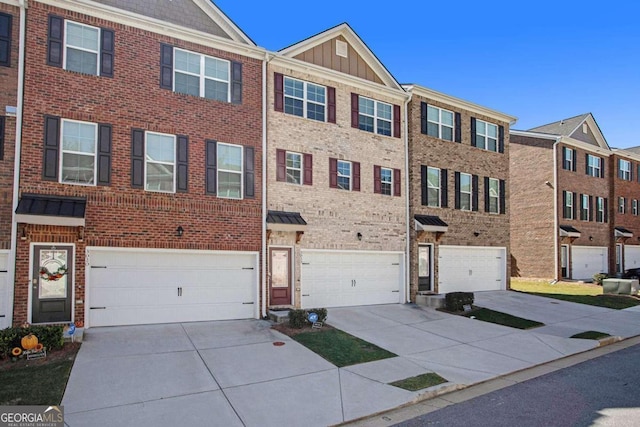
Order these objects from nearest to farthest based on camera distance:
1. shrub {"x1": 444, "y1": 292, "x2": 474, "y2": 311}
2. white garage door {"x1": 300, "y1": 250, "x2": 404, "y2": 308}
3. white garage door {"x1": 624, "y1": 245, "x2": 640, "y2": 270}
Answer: white garage door {"x1": 300, "y1": 250, "x2": 404, "y2": 308}, shrub {"x1": 444, "y1": 292, "x2": 474, "y2": 311}, white garage door {"x1": 624, "y1": 245, "x2": 640, "y2": 270}

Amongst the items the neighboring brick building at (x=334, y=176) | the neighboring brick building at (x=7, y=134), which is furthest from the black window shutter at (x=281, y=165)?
the neighboring brick building at (x=7, y=134)

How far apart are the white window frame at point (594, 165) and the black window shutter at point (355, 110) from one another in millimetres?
21248

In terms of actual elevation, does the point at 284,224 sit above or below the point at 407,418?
above

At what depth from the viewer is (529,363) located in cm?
1083

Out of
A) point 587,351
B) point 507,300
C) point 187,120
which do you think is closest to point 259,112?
point 187,120

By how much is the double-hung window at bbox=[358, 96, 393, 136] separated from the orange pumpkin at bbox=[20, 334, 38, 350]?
12959mm

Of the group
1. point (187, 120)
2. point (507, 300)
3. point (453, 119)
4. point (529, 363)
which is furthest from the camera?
point (453, 119)

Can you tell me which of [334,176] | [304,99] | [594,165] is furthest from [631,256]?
[304,99]

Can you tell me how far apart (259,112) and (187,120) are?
2.50 m

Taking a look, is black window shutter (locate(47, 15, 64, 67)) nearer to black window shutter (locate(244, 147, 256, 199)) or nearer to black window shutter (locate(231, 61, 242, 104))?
black window shutter (locate(231, 61, 242, 104))

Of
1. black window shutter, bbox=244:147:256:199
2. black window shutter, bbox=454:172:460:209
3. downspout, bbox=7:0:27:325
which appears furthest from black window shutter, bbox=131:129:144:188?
black window shutter, bbox=454:172:460:209

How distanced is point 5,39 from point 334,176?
10.7 meters

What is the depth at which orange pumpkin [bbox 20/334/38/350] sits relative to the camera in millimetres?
9328

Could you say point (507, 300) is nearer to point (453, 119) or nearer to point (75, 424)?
point (453, 119)
